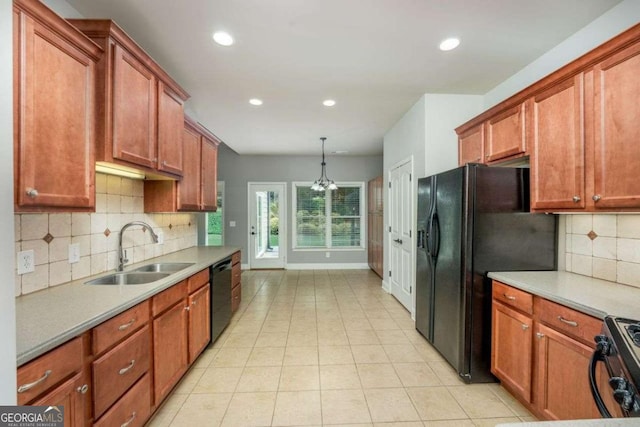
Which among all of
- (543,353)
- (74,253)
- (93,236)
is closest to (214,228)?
(93,236)

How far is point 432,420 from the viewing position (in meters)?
1.86

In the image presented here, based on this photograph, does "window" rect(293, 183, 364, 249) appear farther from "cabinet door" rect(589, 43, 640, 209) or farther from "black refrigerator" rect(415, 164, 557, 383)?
"cabinet door" rect(589, 43, 640, 209)

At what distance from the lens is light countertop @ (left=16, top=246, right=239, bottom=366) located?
1.05 metres

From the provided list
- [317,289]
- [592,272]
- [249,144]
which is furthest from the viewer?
[249,144]

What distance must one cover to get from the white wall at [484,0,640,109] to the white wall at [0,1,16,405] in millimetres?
3196

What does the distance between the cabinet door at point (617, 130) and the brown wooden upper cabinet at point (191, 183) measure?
10.2 feet

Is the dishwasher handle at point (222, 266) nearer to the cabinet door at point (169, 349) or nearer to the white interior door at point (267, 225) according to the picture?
the cabinet door at point (169, 349)

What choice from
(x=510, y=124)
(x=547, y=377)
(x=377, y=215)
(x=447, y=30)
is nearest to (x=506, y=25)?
(x=447, y=30)

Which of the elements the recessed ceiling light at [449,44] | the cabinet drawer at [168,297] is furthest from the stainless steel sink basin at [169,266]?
the recessed ceiling light at [449,44]

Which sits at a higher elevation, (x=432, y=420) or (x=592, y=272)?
(x=592, y=272)

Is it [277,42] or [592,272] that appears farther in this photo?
[277,42]

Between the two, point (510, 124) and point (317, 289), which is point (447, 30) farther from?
point (317, 289)

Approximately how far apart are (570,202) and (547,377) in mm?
1102

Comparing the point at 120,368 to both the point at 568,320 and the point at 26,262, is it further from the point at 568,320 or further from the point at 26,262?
the point at 568,320
